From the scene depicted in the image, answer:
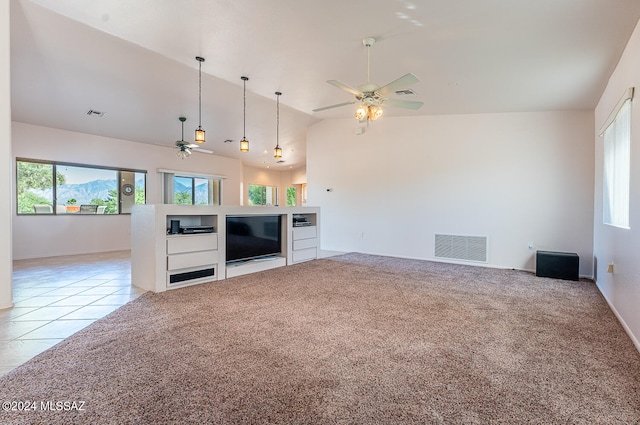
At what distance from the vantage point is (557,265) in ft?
15.6

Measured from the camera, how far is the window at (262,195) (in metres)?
12.5

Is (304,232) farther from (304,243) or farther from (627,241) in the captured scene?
(627,241)

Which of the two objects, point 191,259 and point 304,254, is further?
point 304,254

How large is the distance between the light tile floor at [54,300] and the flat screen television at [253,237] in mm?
1442

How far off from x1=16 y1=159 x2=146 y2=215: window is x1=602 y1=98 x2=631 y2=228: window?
376 inches

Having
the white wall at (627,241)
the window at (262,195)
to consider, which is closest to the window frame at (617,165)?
the white wall at (627,241)

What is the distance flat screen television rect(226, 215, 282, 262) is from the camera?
4.76 metres

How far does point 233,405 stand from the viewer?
1.64 m

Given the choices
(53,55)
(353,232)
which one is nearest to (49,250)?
(53,55)

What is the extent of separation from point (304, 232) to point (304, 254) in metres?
0.46

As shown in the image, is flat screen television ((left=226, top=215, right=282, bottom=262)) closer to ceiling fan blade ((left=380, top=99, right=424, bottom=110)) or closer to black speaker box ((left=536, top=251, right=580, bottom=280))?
ceiling fan blade ((left=380, top=99, right=424, bottom=110))

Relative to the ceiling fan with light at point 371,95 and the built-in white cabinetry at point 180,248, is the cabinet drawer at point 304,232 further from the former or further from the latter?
the ceiling fan with light at point 371,95

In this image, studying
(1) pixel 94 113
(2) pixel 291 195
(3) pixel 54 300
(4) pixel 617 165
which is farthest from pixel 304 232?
(2) pixel 291 195

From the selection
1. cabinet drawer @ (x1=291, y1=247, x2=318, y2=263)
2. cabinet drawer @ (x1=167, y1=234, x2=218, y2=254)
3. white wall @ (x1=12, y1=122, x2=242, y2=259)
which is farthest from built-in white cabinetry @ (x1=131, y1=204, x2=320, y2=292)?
white wall @ (x1=12, y1=122, x2=242, y2=259)
